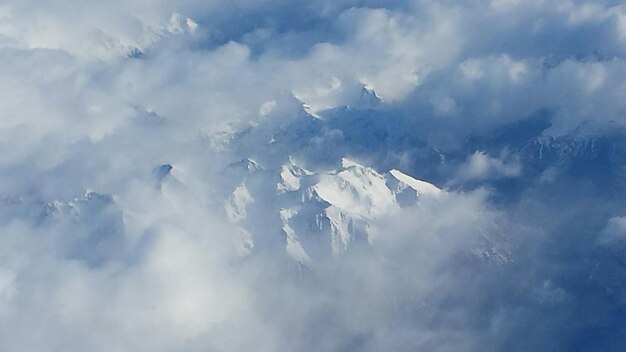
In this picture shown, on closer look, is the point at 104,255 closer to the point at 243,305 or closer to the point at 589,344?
the point at 243,305

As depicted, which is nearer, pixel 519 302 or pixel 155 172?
pixel 519 302

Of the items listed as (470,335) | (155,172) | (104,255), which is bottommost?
(104,255)

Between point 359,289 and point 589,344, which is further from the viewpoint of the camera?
point 359,289

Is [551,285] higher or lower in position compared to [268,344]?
higher

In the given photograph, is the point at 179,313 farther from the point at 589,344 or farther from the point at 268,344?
the point at 589,344

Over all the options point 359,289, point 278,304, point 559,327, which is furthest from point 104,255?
point 559,327

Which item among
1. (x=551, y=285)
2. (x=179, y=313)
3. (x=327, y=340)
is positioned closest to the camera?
(x=179, y=313)

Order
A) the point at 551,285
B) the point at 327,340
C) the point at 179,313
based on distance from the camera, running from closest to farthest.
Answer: the point at 179,313 < the point at 327,340 < the point at 551,285

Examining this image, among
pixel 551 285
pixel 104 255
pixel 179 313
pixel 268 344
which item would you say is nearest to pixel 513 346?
pixel 551 285

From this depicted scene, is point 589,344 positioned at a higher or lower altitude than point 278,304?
higher
